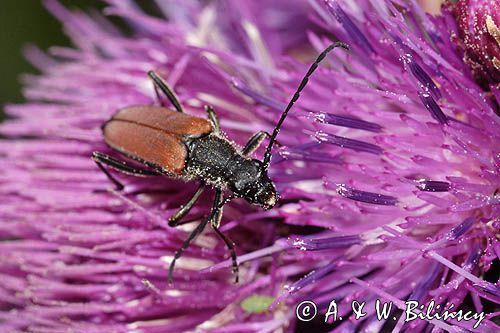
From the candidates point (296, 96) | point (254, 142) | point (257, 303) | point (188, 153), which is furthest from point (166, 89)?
point (257, 303)

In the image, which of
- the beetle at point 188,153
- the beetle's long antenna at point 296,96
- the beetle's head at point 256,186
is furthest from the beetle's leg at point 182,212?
the beetle's long antenna at point 296,96

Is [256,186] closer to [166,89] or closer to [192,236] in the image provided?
[192,236]

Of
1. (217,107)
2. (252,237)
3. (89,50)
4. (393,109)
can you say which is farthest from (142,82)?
(393,109)

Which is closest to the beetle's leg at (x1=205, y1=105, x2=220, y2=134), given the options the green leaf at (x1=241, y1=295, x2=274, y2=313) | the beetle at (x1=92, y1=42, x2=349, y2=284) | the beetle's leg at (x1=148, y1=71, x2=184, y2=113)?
the beetle at (x1=92, y1=42, x2=349, y2=284)

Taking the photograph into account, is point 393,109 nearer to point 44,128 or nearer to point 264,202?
point 264,202

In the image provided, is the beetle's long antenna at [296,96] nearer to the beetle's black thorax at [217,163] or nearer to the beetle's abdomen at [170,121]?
the beetle's black thorax at [217,163]

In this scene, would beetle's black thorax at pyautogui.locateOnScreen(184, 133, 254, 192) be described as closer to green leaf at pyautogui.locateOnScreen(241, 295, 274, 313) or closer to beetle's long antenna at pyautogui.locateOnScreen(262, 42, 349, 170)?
beetle's long antenna at pyautogui.locateOnScreen(262, 42, 349, 170)
